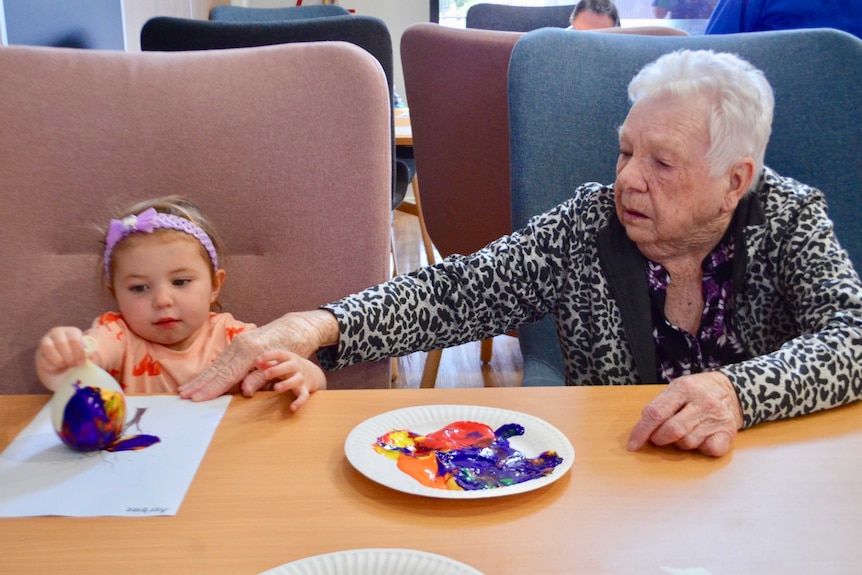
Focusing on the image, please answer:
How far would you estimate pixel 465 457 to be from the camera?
0.92 metres

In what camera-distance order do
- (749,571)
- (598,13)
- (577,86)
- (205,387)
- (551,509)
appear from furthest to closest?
(598,13) < (577,86) < (205,387) < (551,509) < (749,571)

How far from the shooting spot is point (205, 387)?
1.09m

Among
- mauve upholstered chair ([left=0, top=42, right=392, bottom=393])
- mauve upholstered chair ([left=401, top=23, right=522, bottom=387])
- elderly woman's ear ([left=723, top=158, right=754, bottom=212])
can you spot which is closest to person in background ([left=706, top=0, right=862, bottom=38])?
mauve upholstered chair ([left=401, top=23, right=522, bottom=387])

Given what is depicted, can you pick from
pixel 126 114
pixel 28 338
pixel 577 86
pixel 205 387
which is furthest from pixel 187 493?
pixel 577 86

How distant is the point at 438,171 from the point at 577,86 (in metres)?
0.99

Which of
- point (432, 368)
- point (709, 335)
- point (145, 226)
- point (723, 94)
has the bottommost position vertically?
point (432, 368)

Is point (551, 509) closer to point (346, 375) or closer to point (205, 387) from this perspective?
point (205, 387)

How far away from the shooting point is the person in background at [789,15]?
7.49 ft

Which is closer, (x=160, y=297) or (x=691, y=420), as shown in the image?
(x=691, y=420)

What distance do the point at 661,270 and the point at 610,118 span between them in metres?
0.40

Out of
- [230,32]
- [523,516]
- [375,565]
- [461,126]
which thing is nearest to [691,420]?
[523,516]

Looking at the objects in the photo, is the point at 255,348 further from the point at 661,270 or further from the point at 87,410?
the point at 661,270

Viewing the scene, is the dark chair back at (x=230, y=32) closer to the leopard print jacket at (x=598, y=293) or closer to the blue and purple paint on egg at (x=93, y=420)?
the leopard print jacket at (x=598, y=293)

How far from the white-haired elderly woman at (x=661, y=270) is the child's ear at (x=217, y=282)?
0.19 metres
